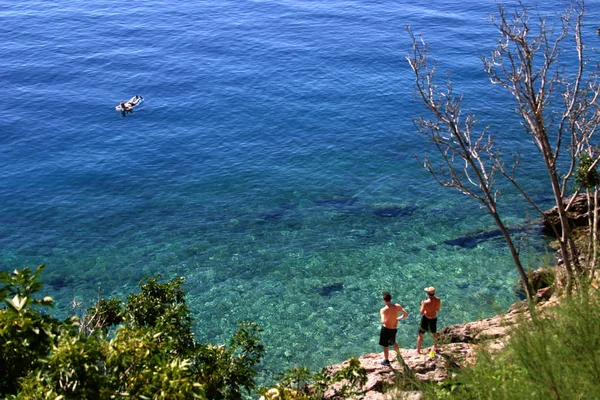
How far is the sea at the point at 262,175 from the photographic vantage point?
84.5 ft

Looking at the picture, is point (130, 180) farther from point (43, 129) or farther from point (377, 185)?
point (377, 185)

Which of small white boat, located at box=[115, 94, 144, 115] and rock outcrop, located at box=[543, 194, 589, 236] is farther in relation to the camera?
small white boat, located at box=[115, 94, 144, 115]

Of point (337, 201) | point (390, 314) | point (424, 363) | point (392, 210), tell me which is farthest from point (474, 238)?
point (424, 363)

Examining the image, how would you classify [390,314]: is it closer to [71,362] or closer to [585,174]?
[585,174]

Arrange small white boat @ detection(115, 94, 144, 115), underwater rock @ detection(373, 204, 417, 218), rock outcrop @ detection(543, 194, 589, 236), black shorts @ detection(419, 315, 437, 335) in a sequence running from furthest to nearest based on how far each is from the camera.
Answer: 1. small white boat @ detection(115, 94, 144, 115)
2. underwater rock @ detection(373, 204, 417, 218)
3. rock outcrop @ detection(543, 194, 589, 236)
4. black shorts @ detection(419, 315, 437, 335)

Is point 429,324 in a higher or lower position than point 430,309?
lower

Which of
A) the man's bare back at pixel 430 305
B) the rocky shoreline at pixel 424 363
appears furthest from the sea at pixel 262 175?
the rocky shoreline at pixel 424 363

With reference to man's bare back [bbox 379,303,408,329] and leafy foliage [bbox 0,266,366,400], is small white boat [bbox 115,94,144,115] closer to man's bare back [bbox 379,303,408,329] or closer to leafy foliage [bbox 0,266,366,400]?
man's bare back [bbox 379,303,408,329]

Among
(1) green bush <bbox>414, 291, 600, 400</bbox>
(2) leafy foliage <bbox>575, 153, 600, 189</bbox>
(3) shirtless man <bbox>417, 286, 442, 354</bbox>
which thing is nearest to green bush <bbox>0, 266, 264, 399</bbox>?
(1) green bush <bbox>414, 291, 600, 400</bbox>

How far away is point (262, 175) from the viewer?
38062mm

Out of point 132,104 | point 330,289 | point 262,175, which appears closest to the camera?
point 330,289

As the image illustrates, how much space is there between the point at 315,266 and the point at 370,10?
51.9 meters

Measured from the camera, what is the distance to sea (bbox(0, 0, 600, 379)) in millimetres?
25750

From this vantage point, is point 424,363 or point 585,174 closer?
point 585,174
